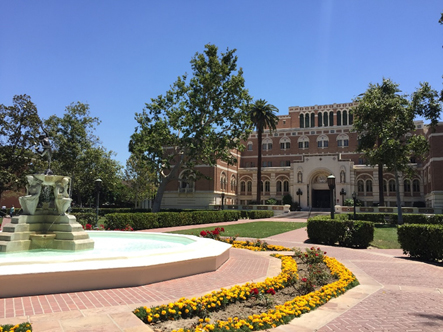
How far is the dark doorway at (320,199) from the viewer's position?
188 feet

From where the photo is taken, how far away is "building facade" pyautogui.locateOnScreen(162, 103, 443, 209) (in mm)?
52906

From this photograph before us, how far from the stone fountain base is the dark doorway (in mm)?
52253

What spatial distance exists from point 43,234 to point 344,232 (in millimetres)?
12762

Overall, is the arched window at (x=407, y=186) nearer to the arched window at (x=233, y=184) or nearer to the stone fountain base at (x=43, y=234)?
the arched window at (x=233, y=184)

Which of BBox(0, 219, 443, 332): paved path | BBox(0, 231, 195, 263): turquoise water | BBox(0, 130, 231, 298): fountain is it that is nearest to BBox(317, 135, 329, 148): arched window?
BBox(0, 231, 195, 263): turquoise water

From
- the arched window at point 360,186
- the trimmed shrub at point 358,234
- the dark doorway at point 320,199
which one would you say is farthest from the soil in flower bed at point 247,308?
the arched window at point 360,186

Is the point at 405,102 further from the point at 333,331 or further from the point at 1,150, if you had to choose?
the point at 1,150

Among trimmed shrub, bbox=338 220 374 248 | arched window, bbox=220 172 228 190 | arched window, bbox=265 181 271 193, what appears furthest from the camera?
arched window, bbox=265 181 271 193

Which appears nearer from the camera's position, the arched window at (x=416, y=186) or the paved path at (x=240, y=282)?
the paved path at (x=240, y=282)

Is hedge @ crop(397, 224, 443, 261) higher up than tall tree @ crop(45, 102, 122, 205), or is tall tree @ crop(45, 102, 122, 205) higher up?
tall tree @ crop(45, 102, 122, 205)

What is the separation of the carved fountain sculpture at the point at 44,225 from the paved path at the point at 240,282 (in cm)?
339

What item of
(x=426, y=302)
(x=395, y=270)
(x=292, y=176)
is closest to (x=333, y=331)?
(x=426, y=302)

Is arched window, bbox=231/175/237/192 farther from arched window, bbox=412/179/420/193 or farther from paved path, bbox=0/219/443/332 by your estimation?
paved path, bbox=0/219/443/332

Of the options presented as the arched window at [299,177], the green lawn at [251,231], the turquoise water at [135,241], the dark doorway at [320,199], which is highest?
the arched window at [299,177]
